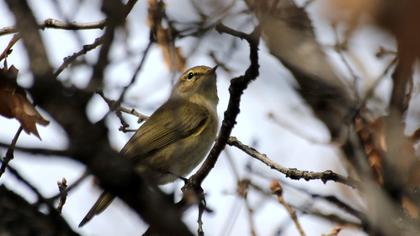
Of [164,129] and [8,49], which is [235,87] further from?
[164,129]

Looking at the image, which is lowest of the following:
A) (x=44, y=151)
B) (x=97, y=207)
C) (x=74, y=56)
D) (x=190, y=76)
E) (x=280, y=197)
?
(x=97, y=207)

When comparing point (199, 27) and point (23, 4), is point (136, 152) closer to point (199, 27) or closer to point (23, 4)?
point (199, 27)

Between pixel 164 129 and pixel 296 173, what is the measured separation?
247 cm

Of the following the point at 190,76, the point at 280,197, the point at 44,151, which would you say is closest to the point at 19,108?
the point at 44,151

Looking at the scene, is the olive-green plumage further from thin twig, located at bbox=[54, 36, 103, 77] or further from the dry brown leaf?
the dry brown leaf

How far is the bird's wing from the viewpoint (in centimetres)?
634

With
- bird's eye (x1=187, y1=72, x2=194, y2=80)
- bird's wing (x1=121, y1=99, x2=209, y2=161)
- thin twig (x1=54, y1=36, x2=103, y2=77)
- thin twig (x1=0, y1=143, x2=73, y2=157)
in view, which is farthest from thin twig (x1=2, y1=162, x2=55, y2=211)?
bird's eye (x1=187, y1=72, x2=194, y2=80)

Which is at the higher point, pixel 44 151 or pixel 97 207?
pixel 44 151

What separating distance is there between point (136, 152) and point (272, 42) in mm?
2069

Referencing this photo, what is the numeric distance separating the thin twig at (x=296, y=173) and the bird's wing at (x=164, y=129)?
1.47m

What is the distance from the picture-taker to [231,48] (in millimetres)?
3818

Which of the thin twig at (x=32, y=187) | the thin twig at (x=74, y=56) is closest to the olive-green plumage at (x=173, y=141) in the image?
the thin twig at (x=74, y=56)

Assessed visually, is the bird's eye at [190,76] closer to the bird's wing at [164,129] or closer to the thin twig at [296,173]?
the bird's wing at [164,129]

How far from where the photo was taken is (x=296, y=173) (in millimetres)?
4496
